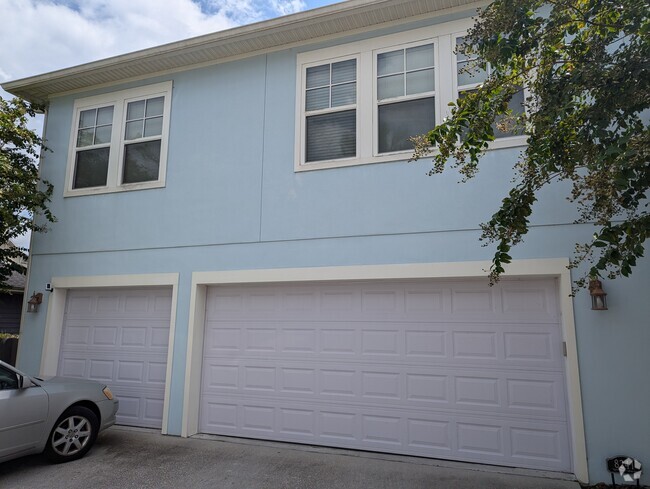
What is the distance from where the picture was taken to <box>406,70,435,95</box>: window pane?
6285 millimetres

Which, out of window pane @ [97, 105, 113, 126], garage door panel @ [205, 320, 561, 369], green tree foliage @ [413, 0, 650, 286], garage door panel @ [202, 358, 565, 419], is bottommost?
garage door panel @ [202, 358, 565, 419]

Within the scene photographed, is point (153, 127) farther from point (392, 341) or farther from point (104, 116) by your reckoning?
point (392, 341)

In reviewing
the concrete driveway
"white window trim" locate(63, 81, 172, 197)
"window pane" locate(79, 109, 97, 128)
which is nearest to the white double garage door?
the concrete driveway

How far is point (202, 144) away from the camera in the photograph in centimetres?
729

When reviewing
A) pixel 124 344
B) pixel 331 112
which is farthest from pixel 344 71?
pixel 124 344

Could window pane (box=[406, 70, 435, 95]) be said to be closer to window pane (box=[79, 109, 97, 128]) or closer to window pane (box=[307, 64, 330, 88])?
window pane (box=[307, 64, 330, 88])

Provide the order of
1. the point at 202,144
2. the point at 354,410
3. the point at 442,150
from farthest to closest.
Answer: the point at 202,144 → the point at 354,410 → the point at 442,150

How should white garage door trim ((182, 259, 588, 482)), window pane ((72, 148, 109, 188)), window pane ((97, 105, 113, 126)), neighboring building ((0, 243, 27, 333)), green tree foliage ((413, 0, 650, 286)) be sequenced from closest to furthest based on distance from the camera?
green tree foliage ((413, 0, 650, 286))
white garage door trim ((182, 259, 588, 482))
window pane ((72, 148, 109, 188))
window pane ((97, 105, 113, 126))
neighboring building ((0, 243, 27, 333))

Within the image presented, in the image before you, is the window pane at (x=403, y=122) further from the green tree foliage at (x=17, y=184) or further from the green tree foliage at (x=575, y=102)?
the green tree foliage at (x=17, y=184)

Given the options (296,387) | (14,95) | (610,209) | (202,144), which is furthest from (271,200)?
(14,95)

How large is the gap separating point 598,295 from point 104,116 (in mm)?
7941

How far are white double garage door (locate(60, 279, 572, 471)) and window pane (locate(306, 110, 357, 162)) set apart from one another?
183 centimetres

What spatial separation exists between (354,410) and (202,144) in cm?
451

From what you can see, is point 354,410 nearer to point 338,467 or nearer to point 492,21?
point 338,467
